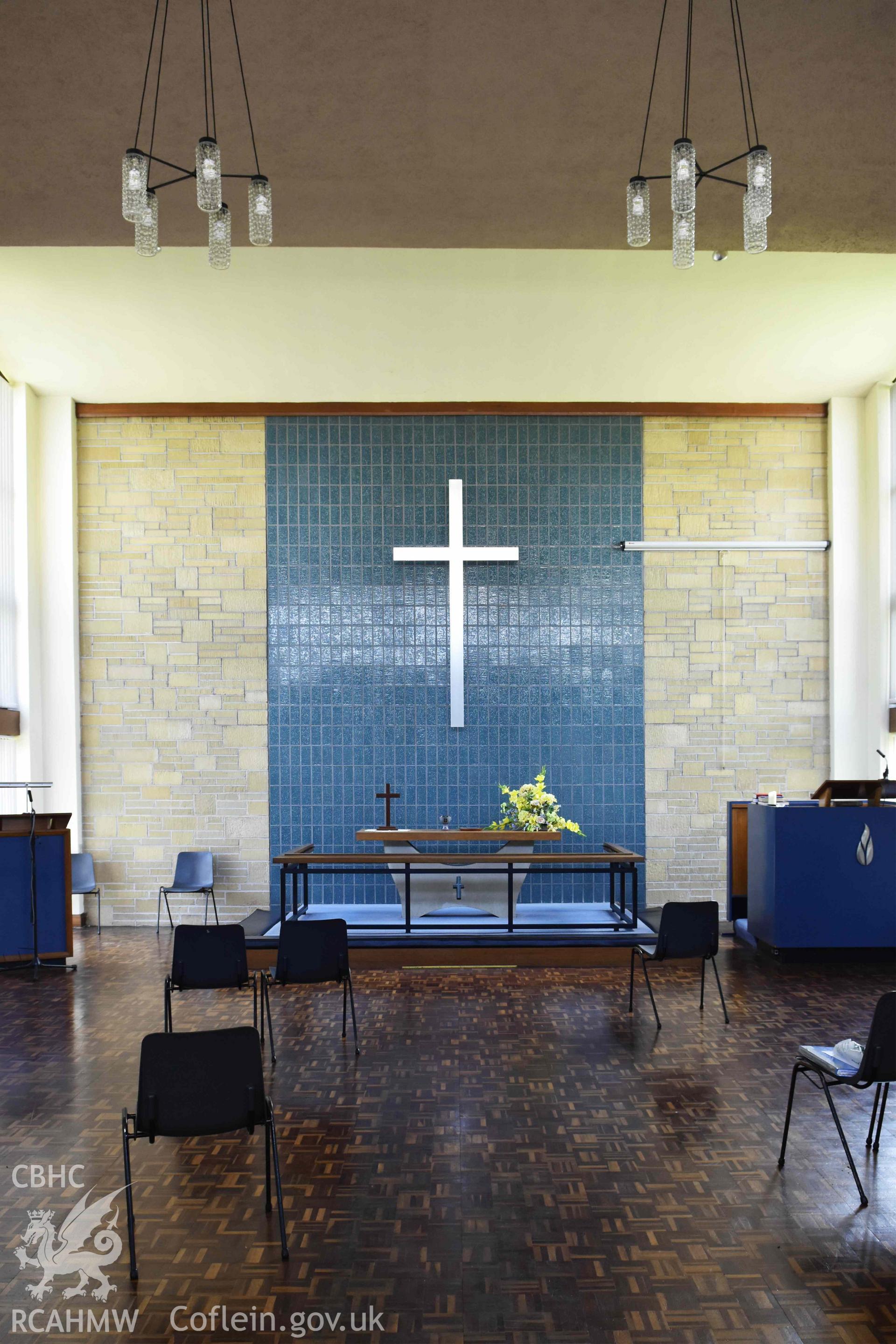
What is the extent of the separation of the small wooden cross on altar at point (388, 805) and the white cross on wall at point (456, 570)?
1.01m

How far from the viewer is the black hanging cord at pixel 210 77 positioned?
4168 mm

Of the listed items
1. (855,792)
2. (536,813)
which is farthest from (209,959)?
(855,792)

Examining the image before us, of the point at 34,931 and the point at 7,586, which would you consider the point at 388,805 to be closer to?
the point at 34,931

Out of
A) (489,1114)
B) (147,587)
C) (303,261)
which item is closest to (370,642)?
(147,587)

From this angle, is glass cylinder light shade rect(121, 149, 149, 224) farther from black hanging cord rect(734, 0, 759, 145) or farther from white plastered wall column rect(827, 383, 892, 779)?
white plastered wall column rect(827, 383, 892, 779)

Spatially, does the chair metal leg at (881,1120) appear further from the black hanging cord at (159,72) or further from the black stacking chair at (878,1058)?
the black hanging cord at (159,72)

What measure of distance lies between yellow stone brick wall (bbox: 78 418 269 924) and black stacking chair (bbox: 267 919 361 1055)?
3841 mm

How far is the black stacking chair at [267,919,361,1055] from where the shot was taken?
5.52m

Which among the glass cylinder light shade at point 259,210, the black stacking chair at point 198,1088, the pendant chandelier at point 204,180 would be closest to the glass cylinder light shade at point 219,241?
the pendant chandelier at point 204,180

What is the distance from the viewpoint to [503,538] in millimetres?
9453

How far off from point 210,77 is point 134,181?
4.65 ft

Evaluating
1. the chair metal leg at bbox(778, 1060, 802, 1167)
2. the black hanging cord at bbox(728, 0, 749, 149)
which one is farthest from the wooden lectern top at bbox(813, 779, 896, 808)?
the black hanging cord at bbox(728, 0, 749, 149)

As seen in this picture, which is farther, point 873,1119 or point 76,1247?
point 873,1119

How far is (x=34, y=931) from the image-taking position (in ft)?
24.6
